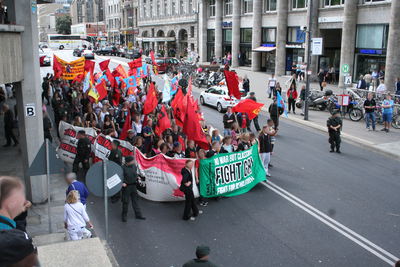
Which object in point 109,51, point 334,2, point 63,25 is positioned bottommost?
point 109,51

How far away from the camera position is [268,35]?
1724 inches

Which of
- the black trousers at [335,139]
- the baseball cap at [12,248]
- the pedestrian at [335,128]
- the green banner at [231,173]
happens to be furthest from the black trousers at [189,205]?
the black trousers at [335,139]

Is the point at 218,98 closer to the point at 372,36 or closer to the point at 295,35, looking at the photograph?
the point at 372,36

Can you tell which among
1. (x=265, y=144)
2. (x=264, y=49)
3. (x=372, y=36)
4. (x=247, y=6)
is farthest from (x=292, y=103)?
(x=247, y=6)

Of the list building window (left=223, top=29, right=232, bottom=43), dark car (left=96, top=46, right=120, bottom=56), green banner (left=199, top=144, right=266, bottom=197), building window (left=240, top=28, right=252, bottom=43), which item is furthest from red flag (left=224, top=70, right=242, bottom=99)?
dark car (left=96, top=46, right=120, bottom=56)

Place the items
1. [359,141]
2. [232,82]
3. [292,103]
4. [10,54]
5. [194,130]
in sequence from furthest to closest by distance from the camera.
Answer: [292,103] → [359,141] → [232,82] → [194,130] → [10,54]

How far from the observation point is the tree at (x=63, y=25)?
484 feet

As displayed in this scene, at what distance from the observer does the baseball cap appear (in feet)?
8.90

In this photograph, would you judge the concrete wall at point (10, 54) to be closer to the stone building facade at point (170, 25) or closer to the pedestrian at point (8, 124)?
the pedestrian at point (8, 124)

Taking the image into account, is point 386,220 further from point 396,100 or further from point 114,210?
point 396,100

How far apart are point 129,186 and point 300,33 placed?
32.3 meters

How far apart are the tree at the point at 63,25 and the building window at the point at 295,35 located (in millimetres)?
123311

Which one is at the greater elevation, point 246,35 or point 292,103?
point 246,35

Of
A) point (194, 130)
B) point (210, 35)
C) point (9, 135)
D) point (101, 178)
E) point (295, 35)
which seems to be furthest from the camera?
point (210, 35)
